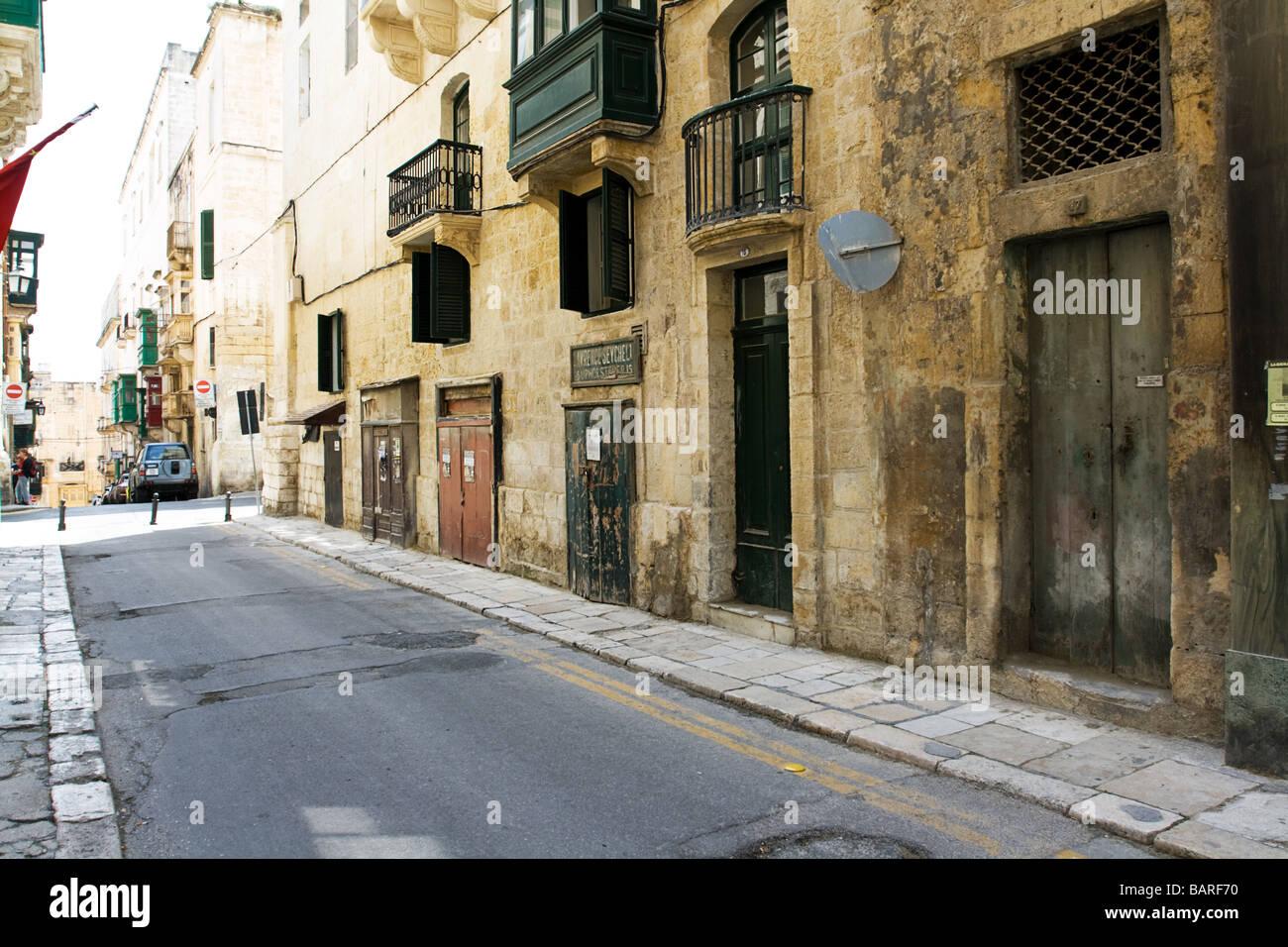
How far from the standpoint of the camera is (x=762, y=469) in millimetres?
9594

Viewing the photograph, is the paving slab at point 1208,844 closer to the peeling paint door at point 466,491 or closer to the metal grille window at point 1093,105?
the metal grille window at point 1093,105

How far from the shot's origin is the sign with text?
10.8m

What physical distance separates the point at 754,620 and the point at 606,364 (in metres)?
3.85

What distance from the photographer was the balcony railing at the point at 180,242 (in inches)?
1699

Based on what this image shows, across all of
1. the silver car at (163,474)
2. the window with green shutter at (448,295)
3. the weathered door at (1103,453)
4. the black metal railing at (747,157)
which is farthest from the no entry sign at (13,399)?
the weathered door at (1103,453)

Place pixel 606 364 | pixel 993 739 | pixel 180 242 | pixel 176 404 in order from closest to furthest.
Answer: pixel 993 739
pixel 606 364
pixel 180 242
pixel 176 404

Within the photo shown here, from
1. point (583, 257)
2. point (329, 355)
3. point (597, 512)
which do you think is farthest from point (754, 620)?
point (329, 355)

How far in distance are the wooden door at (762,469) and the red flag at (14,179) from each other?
22.9ft

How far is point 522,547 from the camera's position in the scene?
43.4 ft

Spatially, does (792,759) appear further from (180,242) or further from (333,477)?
(180,242)
